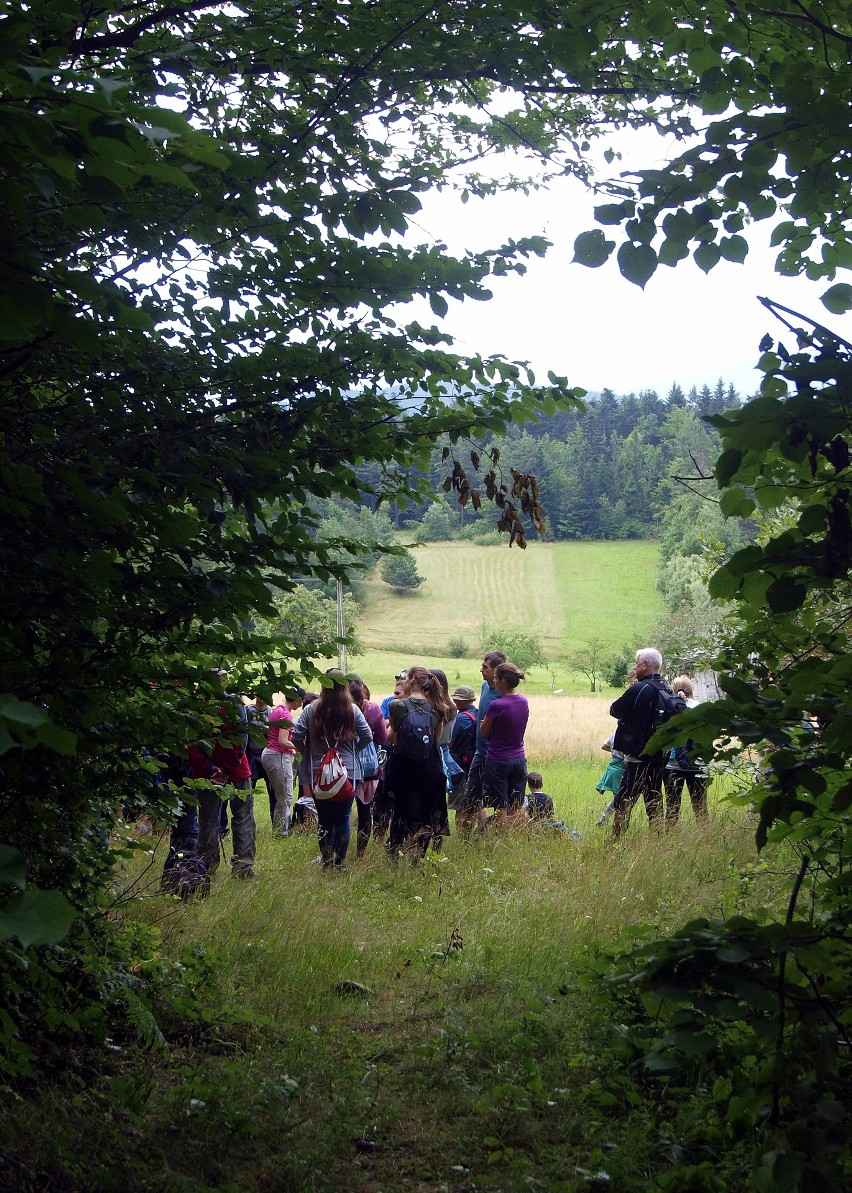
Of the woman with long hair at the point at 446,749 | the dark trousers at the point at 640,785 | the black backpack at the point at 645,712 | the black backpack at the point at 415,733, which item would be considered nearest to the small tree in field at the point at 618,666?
the woman with long hair at the point at 446,749

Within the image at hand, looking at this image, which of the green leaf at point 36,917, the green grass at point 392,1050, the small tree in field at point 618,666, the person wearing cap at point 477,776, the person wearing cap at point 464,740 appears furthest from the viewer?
the small tree in field at point 618,666

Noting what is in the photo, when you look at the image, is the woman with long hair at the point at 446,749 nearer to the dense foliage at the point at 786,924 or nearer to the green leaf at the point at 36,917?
the dense foliage at the point at 786,924

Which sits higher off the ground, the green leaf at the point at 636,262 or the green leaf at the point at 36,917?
the green leaf at the point at 636,262

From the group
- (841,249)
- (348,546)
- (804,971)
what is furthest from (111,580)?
(841,249)

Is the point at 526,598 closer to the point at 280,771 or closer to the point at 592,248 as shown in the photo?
the point at 280,771

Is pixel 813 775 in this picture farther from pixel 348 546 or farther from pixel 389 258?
pixel 389 258

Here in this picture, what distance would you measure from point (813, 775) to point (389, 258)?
9.07ft

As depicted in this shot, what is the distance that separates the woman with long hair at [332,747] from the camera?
7.85 meters

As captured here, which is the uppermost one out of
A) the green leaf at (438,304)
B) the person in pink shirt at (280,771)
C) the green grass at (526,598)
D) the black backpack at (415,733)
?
the green leaf at (438,304)

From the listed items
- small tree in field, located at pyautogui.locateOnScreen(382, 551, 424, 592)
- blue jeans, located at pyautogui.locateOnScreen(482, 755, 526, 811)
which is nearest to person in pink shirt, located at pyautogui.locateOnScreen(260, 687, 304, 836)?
blue jeans, located at pyautogui.locateOnScreen(482, 755, 526, 811)

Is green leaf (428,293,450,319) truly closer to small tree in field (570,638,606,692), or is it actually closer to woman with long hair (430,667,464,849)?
woman with long hair (430,667,464,849)

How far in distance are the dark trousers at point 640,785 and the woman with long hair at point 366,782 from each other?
7.61ft

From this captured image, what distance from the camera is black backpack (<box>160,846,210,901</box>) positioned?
602cm

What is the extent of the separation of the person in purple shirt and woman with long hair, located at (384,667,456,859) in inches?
24.0
